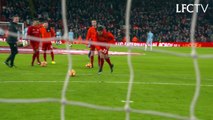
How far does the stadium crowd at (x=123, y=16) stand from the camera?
39.0 m

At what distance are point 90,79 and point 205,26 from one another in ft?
107

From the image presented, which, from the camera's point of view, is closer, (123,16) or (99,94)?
(99,94)

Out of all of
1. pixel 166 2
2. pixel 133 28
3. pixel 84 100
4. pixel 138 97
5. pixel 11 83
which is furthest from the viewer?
pixel 166 2

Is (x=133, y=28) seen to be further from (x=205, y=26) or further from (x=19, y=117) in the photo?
(x=19, y=117)

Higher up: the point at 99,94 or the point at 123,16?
the point at 123,16

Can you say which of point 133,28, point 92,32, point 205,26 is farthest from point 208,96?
point 205,26

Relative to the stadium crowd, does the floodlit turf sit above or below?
below

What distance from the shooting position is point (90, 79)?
11109mm

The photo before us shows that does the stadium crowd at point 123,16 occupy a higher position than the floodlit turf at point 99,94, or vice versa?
the stadium crowd at point 123,16

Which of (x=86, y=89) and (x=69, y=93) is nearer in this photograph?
(x=69, y=93)

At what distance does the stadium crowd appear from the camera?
3897cm

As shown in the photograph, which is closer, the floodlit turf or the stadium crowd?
the floodlit turf

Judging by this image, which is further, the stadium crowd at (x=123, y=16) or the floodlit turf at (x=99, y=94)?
the stadium crowd at (x=123, y=16)

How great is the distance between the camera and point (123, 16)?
4225 centimetres
